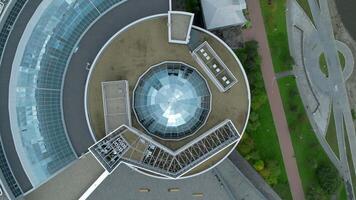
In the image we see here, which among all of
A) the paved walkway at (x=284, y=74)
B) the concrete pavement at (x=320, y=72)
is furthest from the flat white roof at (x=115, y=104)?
the concrete pavement at (x=320, y=72)

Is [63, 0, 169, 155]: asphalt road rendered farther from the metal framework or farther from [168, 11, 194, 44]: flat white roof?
the metal framework

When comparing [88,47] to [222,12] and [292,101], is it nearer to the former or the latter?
[222,12]

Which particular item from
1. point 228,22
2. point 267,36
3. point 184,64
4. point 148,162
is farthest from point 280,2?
point 148,162


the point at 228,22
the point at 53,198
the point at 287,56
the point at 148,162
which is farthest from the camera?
the point at 287,56

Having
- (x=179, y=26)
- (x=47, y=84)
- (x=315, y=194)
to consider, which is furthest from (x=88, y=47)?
(x=315, y=194)

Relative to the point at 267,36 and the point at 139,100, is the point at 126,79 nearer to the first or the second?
the point at 139,100

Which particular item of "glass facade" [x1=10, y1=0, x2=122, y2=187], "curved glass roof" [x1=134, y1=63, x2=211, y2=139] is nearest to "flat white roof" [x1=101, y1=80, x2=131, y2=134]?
"curved glass roof" [x1=134, y1=63, x2=211, y2=139]
